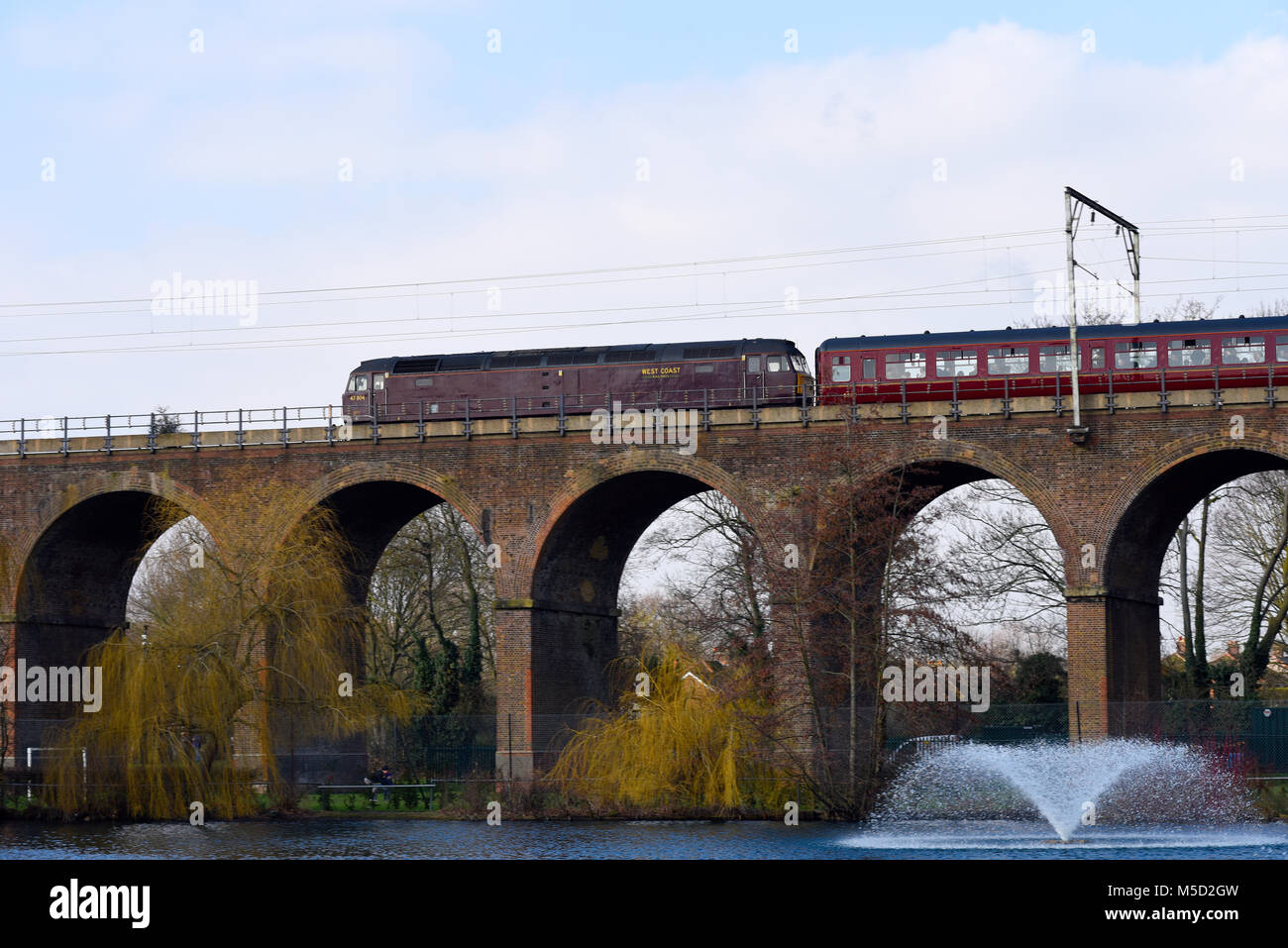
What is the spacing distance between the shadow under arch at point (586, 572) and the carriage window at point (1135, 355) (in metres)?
10.6

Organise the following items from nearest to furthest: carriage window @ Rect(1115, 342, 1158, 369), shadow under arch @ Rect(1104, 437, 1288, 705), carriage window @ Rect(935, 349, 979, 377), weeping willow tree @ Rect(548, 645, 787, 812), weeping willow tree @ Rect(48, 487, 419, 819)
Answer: weeping willow tree @ Rect(548, 645, 787, 812) → weeping willow tree @ Rect(48, 487, 419, 819) → shadow under arch @ Rect(1104, 437, 1288, 705) → carriage window @ Rect(1115, 342, 1158, 369) → carriage window @ Rect(935, 349, 979, 377)

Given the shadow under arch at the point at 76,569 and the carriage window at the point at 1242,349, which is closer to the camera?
the carriage window at the point at 1242,349

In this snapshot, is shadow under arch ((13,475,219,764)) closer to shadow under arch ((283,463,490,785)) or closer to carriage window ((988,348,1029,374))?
shadow under arch ((283,463,490,785))

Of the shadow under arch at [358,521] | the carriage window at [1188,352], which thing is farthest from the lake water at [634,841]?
the carriage window at [1188,352]

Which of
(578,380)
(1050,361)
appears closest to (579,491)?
(578,380)

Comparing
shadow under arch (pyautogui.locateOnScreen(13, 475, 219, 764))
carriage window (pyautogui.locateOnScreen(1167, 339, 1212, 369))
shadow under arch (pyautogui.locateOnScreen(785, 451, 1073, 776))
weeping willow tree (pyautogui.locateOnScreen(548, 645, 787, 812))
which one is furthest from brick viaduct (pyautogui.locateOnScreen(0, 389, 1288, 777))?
carriage window (pyautogui.locateOnScreen(1167, 339, 1212, 369))

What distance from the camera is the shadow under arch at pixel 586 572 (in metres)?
42.7

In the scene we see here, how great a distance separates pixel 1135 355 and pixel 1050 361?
216cm

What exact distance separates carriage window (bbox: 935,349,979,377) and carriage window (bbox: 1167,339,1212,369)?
495 centimetres

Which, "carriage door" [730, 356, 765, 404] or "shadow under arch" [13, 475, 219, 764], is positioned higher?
"carriage door" [730, 356, 765, 404]

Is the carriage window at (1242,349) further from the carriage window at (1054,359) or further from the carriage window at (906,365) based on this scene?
the carriage window at (906,365)

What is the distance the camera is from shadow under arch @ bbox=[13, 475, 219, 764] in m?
45.9
